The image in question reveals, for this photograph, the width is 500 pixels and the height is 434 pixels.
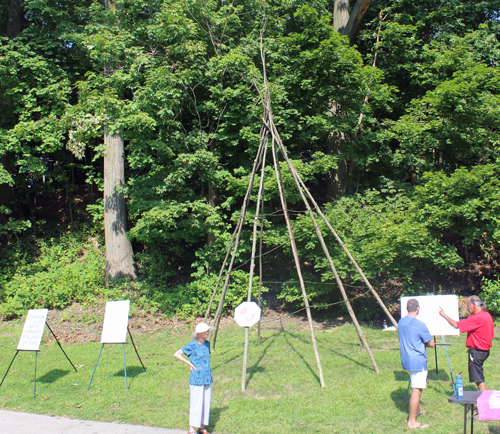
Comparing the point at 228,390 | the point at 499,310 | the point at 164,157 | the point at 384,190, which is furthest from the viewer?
the point at 384,190

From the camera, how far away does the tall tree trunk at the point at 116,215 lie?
14.0 m

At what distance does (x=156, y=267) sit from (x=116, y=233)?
5.93 ft

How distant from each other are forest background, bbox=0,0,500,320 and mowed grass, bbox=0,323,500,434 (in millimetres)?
2946

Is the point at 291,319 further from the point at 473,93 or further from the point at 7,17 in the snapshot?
the point at 7,17

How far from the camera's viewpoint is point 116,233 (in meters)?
14.1

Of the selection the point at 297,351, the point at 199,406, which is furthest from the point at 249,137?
the point at 199,406

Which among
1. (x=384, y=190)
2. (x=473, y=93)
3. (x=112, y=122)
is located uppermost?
(x=473, y=93)

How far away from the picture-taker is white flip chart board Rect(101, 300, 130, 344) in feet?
24.9

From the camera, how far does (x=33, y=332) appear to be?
24.5 feet

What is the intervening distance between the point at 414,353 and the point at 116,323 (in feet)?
17.2

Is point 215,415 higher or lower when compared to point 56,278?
lower

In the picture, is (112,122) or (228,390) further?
(112,122)

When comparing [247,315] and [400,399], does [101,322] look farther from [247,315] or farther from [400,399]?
[400,399]

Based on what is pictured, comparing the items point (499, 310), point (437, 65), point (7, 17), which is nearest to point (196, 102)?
point (437, 65)
